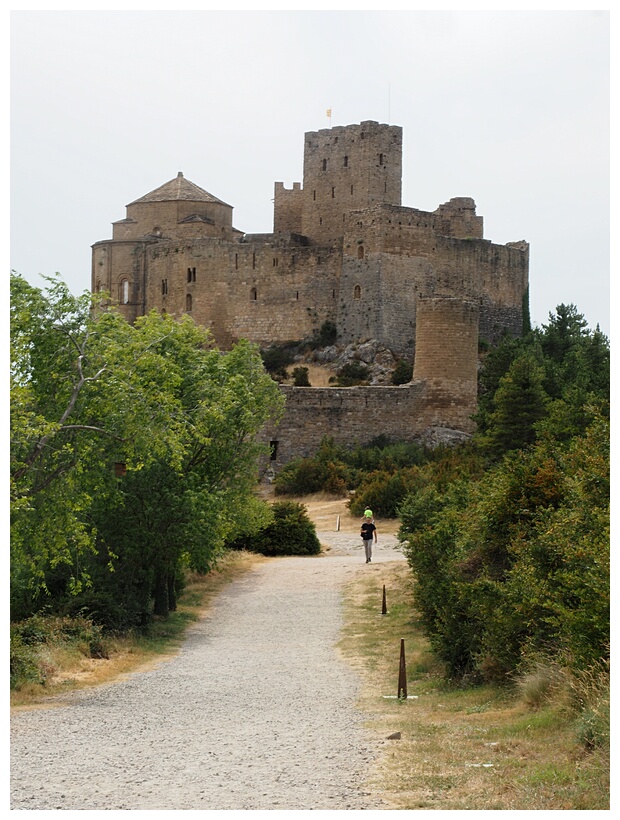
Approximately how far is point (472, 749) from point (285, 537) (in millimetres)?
19533

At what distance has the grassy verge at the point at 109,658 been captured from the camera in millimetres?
13938

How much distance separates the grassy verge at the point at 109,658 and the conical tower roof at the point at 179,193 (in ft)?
112

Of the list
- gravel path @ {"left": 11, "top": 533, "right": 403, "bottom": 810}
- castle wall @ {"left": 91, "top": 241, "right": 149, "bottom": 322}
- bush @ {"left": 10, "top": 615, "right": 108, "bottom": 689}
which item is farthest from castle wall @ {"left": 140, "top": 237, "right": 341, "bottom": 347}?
bush @ {"left": 10, "top": 615, "right": 108, "bottom": 689}

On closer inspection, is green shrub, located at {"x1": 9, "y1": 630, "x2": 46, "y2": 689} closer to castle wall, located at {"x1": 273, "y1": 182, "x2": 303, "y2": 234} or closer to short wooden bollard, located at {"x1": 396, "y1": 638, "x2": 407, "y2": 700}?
short wooden bollard, located at {"x1": 396, "y1": 638, "x2": 407, "y2": 700}

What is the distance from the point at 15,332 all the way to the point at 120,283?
4030 centimetres

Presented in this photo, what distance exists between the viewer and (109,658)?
653 inches

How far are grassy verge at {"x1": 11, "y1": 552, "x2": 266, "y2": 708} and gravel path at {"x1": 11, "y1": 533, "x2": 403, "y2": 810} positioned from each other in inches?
12.5

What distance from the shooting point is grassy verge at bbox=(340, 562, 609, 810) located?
8289 mm

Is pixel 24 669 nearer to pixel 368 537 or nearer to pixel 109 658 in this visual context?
pixel 109 658

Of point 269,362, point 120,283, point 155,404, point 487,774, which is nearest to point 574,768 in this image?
point 487,774

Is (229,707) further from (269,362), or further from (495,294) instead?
(495,294)

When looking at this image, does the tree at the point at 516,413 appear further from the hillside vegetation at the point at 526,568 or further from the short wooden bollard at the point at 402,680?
the short wooden bollard at the point at 402,680

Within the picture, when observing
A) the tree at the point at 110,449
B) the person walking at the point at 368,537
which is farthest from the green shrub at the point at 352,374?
the tree at the point at 110,449

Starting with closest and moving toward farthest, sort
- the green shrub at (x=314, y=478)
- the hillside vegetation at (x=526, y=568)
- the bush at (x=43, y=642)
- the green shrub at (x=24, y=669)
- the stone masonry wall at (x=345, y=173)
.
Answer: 1. the hillside vegetation at (x=526, y=568)
2. the green shrub at (x=24, y=669)
3. the bush at (x=43, y=642)
4. the green shrub at (x=314, y=478)
5. the stone masonry wall at (x=345, y=173)
